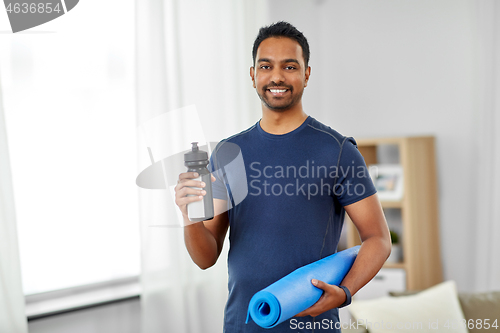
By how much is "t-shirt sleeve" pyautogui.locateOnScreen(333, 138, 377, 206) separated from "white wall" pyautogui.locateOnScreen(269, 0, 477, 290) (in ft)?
6.20

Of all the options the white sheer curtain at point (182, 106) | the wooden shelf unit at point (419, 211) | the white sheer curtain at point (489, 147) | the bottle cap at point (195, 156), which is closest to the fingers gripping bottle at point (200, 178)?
the bottle cap at point (195, 156)

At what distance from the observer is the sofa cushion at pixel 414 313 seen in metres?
2.00

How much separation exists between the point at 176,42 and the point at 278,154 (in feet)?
4.41

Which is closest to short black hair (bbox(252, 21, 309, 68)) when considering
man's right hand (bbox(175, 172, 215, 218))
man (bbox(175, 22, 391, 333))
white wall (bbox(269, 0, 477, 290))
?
man (bbox(175, 22, 391, 333))

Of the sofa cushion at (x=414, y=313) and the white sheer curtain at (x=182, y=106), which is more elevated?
the white sheer curtain at (x=182, y=106)

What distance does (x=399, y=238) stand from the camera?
2863 millimetres

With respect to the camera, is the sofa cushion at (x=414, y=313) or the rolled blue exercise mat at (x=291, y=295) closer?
the rolled blue exercise mat at (x=291, y=295)

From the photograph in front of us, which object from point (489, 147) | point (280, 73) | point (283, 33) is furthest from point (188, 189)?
point (489, 147)

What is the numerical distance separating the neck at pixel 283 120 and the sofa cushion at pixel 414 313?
125cm

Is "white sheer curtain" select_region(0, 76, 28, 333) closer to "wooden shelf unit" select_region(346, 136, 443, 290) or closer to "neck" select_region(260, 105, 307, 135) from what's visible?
"neck" select_region(260, 105, 307, 135)

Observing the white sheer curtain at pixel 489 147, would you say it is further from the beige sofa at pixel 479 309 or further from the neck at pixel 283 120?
the neck at pixel 283 120

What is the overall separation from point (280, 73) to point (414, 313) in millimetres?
1481

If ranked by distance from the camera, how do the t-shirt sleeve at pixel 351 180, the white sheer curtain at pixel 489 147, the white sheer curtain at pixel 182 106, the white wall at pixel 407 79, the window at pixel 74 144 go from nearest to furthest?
1. the t-shirt sleeve at pixel 351 180
2. the window at pixel 74 144
3. the white sheer curtain at pixel 182 106
4. the white sheer curtain at pixel 489 147
5. the white wall at pixel 407 79

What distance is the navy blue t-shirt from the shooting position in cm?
A: 112
